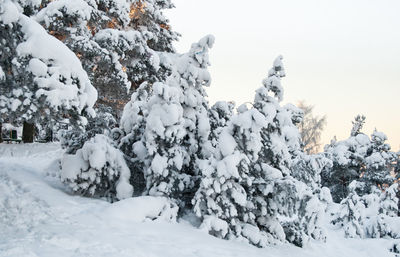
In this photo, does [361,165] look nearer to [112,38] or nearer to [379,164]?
[379,164]

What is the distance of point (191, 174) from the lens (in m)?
9.51

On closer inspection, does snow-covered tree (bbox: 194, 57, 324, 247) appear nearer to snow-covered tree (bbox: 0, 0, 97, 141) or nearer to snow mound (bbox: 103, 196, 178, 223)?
snow mound (bbox: 103, 196, 178, 223)

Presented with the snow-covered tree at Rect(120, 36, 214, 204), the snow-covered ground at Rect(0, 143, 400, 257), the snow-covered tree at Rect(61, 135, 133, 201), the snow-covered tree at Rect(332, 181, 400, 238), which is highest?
the snow-covered tree at Rect(120, 36, 214, 204)

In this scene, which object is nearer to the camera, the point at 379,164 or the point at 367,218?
the point at 367,218

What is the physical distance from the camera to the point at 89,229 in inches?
247

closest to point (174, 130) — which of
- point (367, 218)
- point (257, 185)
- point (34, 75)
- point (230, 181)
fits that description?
point (230, 181)

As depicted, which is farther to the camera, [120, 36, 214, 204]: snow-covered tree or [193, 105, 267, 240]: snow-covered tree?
[120, 36, 214, 204]: snow-covered tree

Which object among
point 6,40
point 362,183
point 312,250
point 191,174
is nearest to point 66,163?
point 191,174

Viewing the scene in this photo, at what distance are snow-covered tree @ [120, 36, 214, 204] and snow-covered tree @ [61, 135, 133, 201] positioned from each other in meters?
0.54

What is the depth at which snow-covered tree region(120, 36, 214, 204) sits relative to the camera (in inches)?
325

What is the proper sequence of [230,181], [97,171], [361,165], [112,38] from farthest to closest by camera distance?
[361,165] < [112,38] < [97,171] < [230,181]

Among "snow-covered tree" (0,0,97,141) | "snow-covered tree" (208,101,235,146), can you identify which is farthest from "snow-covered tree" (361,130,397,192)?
"snow-covered tree" (0,0,97,141)

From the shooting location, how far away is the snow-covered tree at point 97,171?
8383mm

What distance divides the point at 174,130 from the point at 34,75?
3.65 meters
